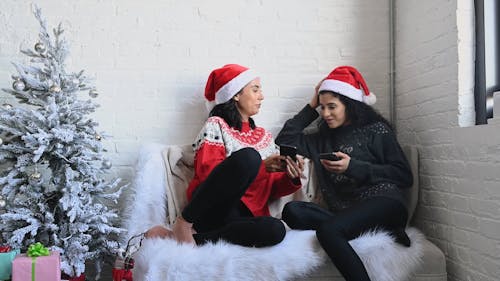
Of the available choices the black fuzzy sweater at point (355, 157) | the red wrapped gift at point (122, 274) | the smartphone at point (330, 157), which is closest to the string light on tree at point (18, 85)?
the red wrapped gift at point (122, 274)

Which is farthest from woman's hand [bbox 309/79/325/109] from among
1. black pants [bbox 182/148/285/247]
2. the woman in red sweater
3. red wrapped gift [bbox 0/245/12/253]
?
red wrapped gift [bbox 0/245/12/253]

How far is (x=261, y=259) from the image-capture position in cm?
199

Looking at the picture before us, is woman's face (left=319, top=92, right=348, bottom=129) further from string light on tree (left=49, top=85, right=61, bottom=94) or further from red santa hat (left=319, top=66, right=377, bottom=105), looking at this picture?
string light on tree (left=49, top=85, right=61, bottom=94)

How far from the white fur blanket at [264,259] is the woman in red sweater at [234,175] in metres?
0.09

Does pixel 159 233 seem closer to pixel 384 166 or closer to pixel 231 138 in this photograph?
pixel 231 138

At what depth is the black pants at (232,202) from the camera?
207 cm

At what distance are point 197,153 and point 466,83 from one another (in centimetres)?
127

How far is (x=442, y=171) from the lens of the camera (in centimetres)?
242

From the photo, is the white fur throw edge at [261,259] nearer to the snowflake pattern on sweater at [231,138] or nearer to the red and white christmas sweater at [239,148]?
the red and white christmas sweater at [239,148]

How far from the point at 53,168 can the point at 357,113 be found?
1.52 meters

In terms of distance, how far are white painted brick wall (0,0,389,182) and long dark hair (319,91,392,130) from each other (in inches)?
13.4

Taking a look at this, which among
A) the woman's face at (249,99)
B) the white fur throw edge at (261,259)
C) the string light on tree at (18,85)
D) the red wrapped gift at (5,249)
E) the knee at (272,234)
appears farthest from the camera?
the woman's face at (249,99)

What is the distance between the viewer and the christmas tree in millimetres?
2268

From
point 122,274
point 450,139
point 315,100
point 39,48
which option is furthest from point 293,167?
point 39,48
